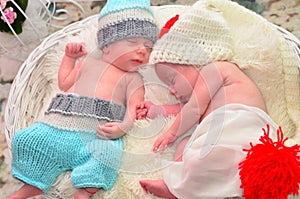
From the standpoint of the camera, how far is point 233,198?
4.53 ft

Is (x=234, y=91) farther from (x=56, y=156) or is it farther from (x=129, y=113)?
(x=56, y=156)

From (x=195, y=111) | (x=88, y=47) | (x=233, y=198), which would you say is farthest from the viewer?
(x=88, y=47)

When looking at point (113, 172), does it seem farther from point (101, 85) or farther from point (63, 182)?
point (101, 85)

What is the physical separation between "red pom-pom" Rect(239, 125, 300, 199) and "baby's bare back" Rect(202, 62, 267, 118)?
20cm

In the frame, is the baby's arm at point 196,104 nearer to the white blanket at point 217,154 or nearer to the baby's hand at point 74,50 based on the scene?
the white blanket at point 217,154

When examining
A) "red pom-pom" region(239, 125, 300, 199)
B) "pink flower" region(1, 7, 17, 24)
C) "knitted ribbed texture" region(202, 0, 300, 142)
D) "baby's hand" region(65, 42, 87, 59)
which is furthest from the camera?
"pink flower" region(1, 7, 17, 24)

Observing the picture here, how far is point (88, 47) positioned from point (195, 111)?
17.2 inches

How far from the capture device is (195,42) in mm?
1531

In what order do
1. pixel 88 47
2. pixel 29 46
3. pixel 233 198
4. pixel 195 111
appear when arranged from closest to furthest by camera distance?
pixel 233 198, pixel 195 111, pixel 88 47, pixel 29 46

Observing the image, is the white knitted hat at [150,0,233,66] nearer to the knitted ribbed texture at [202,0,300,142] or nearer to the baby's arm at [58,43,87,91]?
the knitted ribbed texture at [202,0,300,142]

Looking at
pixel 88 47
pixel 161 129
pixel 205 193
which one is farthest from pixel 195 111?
pixel 88 47

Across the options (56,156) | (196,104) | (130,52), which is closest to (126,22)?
(130,52)

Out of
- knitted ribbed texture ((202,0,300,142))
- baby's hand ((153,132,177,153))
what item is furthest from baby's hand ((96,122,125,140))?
knitted ribbed texture ((202,0,300,142))

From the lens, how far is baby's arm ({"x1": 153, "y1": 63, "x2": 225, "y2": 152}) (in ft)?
4.87
